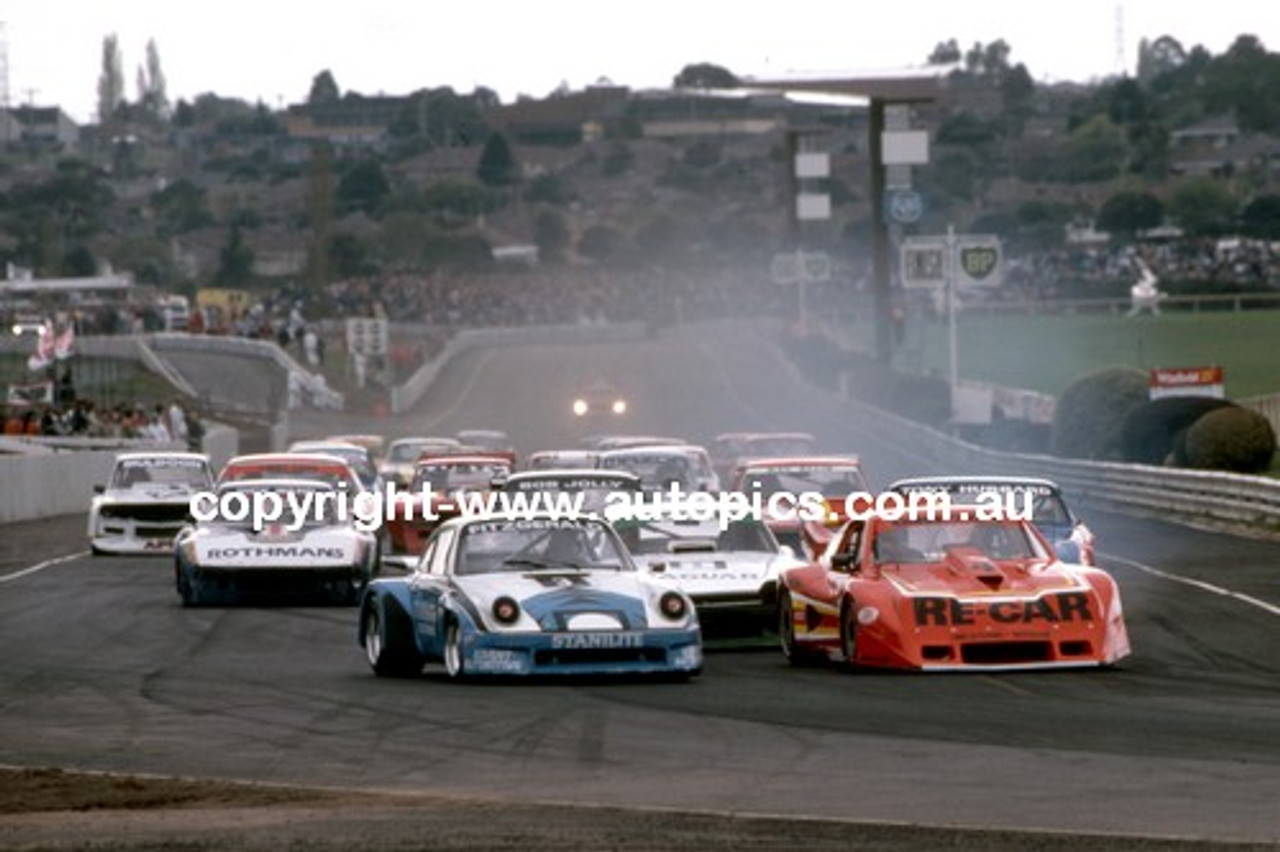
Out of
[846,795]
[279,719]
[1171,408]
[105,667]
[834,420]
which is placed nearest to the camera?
[846,795]

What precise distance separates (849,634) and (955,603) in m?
0.90

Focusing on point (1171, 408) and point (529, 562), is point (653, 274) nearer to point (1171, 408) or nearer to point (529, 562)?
point (1171, 408)

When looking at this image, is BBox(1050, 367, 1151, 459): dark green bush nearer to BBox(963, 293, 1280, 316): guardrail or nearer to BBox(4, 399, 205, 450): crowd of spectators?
BBox(4, 399, 205, 450): crowd of spectators

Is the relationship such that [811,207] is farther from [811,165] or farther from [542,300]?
[542,300]

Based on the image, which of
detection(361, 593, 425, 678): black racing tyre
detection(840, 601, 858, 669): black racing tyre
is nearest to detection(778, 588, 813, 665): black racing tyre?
detection(840, 601, 858, 669): black racing tyre

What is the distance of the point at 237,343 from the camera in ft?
319

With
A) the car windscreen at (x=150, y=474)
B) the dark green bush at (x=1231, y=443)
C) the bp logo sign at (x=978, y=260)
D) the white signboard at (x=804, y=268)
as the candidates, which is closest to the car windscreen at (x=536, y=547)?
the car windscreen at (x=150, y=474)

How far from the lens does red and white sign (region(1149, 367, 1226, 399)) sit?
159 ft

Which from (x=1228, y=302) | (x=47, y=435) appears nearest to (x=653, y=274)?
(x=1228, y=302)

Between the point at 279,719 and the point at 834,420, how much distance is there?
60891 mm

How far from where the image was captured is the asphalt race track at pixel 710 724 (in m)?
12.9

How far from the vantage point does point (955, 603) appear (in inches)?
758

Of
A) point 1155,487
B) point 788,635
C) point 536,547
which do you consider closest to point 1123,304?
point 1155,487

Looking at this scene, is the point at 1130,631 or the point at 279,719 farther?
the point at 1130,631
